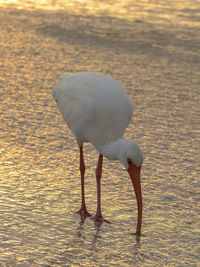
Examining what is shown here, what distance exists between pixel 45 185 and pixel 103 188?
45cm

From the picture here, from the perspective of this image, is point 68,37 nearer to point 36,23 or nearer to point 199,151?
point 36,23

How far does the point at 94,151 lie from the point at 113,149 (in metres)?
1.38

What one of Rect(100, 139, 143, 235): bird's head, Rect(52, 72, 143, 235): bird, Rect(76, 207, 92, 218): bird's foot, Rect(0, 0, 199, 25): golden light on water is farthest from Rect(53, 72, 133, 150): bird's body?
Rect(0, 0, 199, 25): golden light on water

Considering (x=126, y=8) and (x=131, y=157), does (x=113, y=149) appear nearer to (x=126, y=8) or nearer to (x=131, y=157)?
(x=131, y=157)

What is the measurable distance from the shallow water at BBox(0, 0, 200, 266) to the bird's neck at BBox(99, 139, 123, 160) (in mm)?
424

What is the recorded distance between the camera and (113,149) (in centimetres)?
463

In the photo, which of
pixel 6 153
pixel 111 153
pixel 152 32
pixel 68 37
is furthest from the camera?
pixel 152 32

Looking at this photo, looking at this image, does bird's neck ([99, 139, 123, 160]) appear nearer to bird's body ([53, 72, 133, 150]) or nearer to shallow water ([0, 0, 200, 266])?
bird's body ([53, 72, 133, 150])

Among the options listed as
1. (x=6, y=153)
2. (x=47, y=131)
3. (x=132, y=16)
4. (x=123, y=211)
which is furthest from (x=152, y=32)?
(x=123, y=211)

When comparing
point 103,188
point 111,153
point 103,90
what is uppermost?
point 103,90

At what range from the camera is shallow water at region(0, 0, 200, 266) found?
4281 millimetres

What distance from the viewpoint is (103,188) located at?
17.0 ft

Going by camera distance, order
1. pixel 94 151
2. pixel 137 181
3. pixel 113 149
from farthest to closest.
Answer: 1. pixel 94 151
2. pixel 113 149
3. pixel 137 181

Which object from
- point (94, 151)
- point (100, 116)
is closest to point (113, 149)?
point (100, 116)
